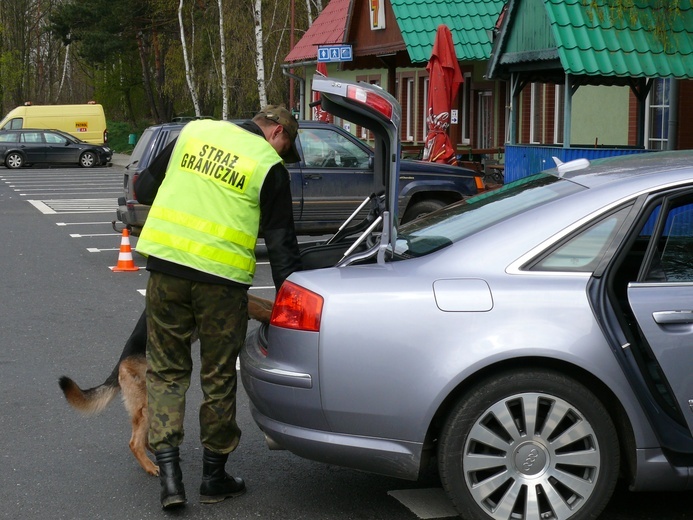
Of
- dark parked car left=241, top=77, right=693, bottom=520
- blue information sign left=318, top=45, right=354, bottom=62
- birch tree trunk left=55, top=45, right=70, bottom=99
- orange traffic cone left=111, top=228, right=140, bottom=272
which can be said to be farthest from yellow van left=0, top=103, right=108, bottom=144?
dark parked car left=241, top=77, right=693, bottom=520

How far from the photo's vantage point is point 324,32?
33.2 m

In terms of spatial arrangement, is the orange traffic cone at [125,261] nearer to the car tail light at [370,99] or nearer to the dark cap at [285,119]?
the dark cap at [285,119]

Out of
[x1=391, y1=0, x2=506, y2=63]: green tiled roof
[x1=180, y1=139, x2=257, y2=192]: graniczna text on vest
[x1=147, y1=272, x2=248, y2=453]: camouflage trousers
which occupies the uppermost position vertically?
[x1=391, y1=0, x2=506, y2=63]: green tiled roof

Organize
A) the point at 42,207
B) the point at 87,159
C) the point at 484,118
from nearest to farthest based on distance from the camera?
the point at 42,207
the point at 484,118
the point at 87,159

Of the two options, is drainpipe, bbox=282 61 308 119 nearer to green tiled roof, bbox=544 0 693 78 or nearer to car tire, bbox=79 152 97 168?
car tire, bbox=79 152 97 168

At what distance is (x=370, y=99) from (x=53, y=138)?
111ft

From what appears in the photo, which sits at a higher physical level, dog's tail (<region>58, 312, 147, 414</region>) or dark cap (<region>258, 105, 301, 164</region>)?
dark cap (<region>258, 105, 301, 164</region>)

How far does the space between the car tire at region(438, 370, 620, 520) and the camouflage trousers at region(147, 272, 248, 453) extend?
3.34ft

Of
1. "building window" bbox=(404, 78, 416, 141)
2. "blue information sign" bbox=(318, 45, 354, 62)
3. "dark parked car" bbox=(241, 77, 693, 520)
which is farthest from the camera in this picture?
"building window" bbox=(404, 78, 416, 141)

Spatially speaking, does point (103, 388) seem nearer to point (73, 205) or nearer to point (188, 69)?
point (73, 205)

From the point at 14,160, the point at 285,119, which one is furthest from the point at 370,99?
the point at 14,160

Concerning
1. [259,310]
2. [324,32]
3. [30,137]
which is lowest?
[30,137]

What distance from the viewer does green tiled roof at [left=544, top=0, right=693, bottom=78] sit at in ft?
43.0

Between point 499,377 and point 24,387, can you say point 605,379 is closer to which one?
point 499,377
